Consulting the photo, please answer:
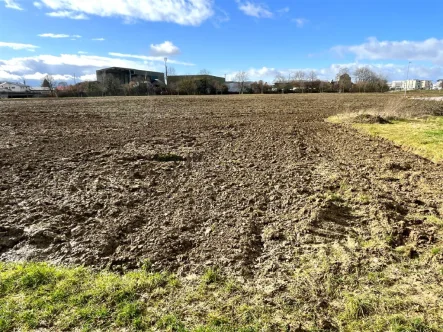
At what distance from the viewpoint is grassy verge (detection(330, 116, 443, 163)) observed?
10430mm

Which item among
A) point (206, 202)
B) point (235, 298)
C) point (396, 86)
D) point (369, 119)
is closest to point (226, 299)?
point (235, 298)

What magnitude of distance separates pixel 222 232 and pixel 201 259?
2.49ft

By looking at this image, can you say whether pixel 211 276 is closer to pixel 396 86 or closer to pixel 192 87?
pixel 192 87

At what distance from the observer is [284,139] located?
41.4ft

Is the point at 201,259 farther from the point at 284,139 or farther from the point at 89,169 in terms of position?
the point at 284,139

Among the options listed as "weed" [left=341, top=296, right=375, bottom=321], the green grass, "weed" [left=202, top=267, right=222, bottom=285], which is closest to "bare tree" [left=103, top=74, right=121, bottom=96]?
the green grass

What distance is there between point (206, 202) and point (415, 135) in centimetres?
1109

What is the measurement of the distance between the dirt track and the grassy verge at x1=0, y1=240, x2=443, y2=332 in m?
0.34

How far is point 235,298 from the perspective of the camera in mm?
3514

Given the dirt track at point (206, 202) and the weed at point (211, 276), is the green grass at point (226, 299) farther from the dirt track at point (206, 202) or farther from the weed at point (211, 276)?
the dirt track at point (206, 202)

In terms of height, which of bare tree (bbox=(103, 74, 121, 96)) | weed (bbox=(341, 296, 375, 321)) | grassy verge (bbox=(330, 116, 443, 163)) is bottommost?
weed (bbox=(341, 296, 375, 321))

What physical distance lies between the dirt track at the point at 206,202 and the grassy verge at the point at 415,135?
2.34ft

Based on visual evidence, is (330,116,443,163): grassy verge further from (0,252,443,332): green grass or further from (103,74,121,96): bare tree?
(103,74,121,96): bare tree

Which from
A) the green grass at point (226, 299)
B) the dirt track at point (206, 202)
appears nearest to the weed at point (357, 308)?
the green grass at point (226, 299)
